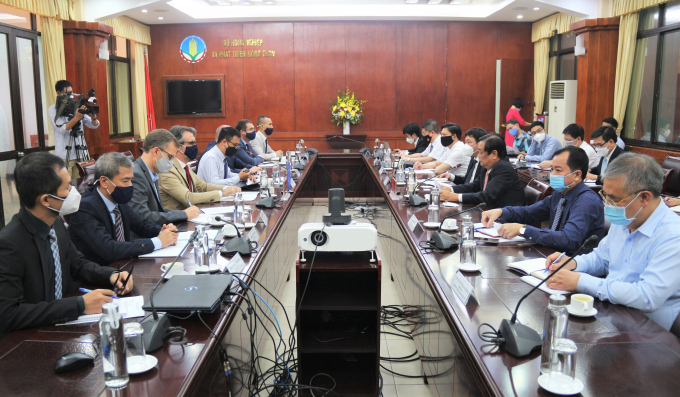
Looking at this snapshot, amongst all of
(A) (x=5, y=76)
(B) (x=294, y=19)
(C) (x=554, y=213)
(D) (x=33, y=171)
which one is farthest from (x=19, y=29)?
(C) (x=554, y=213)

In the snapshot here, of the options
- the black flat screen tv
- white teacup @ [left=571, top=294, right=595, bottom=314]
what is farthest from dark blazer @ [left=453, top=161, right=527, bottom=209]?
the black flat screen tv

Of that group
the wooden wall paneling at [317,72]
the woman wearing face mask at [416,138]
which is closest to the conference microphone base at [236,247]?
the woman wearing face mask at [416,138]

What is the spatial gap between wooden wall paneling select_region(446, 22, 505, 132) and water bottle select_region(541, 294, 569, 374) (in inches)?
341

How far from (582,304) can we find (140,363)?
1.24m

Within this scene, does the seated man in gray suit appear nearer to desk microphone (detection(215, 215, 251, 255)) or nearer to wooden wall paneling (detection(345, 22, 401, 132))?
desk microphone (detection(215, 215, 251, 255))

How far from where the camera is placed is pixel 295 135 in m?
9.69

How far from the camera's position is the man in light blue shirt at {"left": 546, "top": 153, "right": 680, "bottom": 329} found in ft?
5.47

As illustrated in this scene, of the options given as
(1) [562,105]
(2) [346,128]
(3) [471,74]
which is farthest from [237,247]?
(3) [471,74]

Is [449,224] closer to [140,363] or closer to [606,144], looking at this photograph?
[140,363]

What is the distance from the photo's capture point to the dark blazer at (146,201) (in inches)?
118

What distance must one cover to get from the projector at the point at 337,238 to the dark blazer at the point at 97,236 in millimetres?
704

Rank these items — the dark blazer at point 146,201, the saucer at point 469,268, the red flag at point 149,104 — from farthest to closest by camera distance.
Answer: the red flag at point 149,104
the dark blazer at point 146,201
the saucer at point 469,268

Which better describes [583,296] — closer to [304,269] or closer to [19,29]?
[304,269]

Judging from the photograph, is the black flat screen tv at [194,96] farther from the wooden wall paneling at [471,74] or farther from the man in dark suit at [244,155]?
the wooden wall paneling at [471,74]
